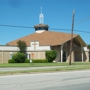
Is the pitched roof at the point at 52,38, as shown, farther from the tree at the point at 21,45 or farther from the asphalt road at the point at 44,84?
the asphalt road at the point at 44,84

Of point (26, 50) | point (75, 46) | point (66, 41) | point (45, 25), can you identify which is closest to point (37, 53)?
point (26, 50)

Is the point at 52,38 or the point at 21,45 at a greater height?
the point at 52,38

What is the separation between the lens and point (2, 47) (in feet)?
152

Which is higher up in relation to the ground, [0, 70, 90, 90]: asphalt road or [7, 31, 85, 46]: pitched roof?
[7, 31, 85, 46]: pitched roof

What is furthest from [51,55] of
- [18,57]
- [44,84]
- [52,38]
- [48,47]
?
[44,84]

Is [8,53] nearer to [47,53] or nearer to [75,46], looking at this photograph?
[47,53]

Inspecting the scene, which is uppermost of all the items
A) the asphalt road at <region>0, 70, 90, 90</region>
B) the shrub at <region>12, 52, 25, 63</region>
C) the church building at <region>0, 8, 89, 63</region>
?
the church building at <region>0, 8, 89, 63</region>

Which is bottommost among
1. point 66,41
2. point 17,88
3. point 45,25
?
point 17,88

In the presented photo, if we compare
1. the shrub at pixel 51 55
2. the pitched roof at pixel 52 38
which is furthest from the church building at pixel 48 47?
the shrub at pixel 51 55

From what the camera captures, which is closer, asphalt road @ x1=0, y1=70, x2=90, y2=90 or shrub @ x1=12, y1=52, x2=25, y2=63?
asphalt road @ x1=0, y1=70, x2=90, y2=90

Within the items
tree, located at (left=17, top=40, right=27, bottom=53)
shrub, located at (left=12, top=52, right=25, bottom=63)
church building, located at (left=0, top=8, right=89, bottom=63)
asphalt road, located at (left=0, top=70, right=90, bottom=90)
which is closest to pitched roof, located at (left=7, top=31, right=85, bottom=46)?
church building, located at (left=0, top=8, right=89, bottom=63)

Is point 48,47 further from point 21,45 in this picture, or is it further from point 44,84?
point 44,84

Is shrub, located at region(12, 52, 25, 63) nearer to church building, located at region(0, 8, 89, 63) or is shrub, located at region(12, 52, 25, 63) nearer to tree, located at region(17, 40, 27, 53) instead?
church building, located at region(0, 8, 89, 63)

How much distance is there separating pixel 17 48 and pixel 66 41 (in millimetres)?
10269
